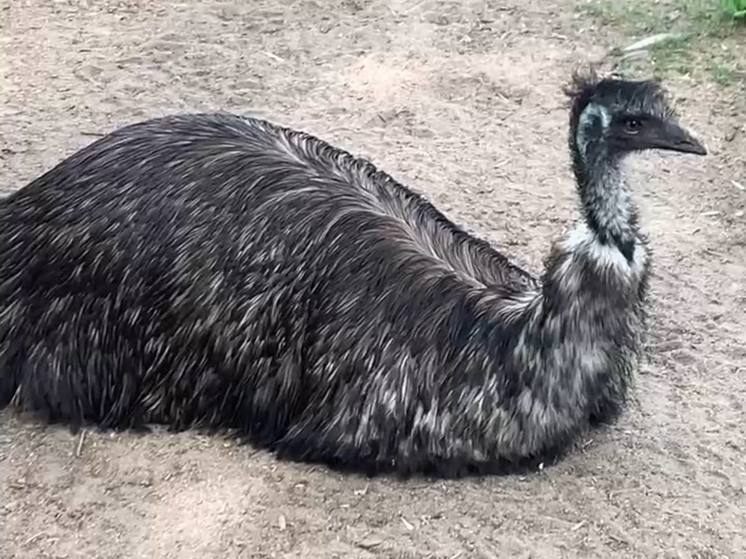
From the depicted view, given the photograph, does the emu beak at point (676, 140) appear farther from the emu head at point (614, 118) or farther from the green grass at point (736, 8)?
the green grass at point (736, 8)

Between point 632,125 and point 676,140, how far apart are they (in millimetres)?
162

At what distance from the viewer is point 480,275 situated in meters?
4.09

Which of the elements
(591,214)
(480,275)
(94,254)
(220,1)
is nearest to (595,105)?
(591,214)

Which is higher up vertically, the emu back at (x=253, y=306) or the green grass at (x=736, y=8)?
the green grass at (x=736, y=8)

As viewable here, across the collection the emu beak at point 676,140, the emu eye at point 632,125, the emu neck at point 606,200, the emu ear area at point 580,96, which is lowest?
the emu neck at point 606,200

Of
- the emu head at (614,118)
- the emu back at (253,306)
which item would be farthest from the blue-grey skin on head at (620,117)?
the emu back at (253,306)

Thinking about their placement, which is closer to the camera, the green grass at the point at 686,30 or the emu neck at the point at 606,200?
the emu neck at the point at 606,200

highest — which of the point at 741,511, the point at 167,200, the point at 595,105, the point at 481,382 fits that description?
the point at 595,105

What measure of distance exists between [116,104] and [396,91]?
1.22m

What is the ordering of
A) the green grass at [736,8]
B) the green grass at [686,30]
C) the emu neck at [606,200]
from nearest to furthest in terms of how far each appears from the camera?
the emu neck at [606,200]
the green grass at [686,30]
the green grass at [736,8]

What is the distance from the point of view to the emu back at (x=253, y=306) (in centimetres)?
392

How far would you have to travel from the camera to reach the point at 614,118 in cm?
377

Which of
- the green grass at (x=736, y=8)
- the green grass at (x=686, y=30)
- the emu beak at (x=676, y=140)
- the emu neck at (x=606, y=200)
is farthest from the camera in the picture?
the green grass at (x=736, y=8)

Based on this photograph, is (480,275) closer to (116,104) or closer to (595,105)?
(595,105)
